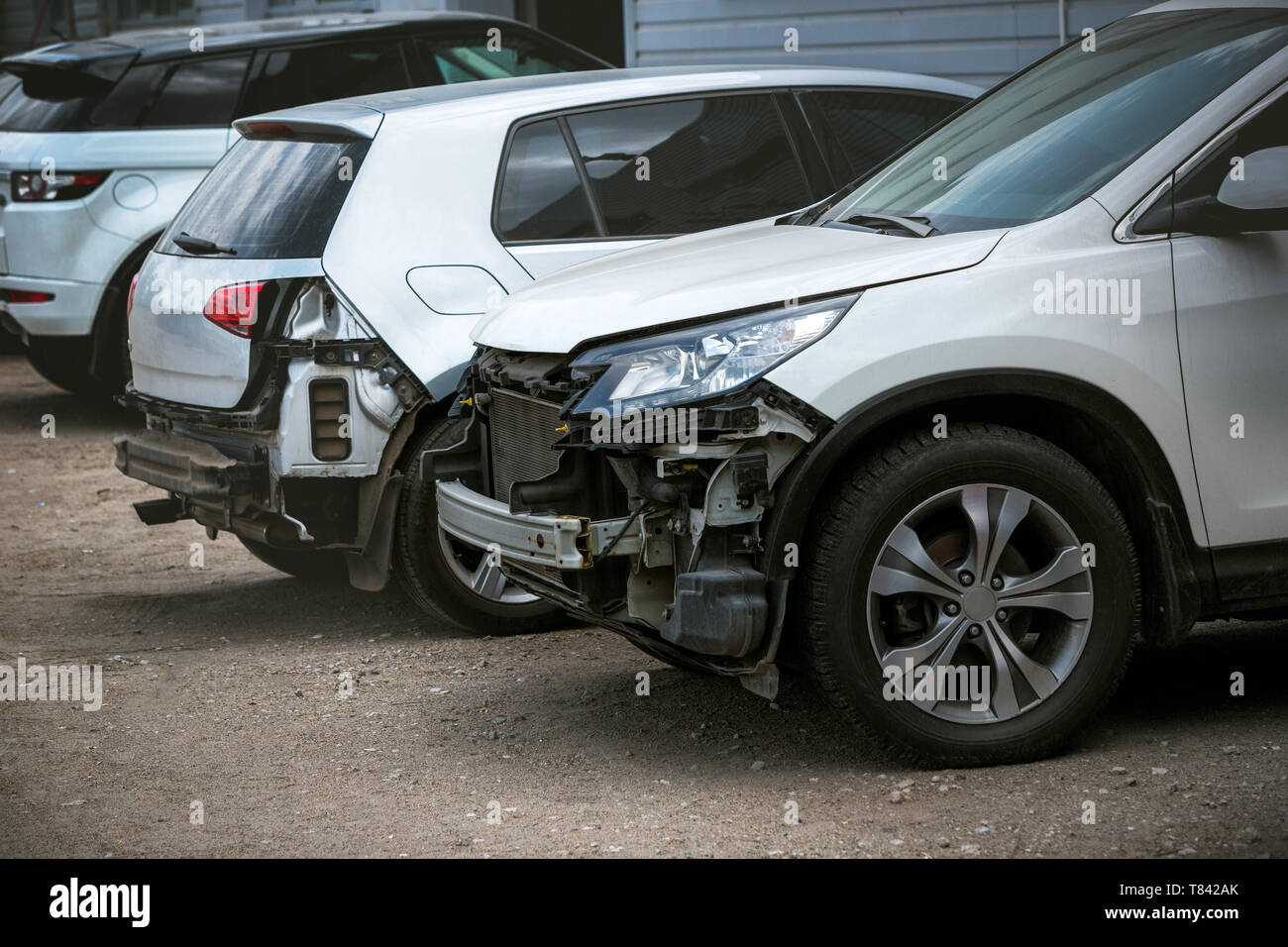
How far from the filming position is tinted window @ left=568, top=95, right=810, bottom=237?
597cm

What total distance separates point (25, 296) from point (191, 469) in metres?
5.05

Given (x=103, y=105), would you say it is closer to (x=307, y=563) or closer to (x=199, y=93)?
(x=199, y=93)

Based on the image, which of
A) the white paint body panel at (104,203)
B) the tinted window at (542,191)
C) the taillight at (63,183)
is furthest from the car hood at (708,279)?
the taillight at (63,183)

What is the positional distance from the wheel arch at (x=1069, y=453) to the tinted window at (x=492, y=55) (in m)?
6.40

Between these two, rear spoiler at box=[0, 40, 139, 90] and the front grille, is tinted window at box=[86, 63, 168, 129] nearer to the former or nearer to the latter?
rear spoiler at box=[0, 40, 139, 90]

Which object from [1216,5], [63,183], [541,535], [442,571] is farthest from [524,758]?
[63,183]

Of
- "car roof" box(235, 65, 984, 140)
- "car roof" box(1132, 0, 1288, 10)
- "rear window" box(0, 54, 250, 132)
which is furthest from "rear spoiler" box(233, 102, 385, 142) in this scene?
"rear window" box(0, 54, 250, 132)

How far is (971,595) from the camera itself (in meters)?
4.14

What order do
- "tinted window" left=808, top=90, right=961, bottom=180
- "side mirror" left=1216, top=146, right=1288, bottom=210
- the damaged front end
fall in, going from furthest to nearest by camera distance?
"tinted window" left=808, top=90, right=961, bottom=180 → "side mirror" left=1216, top=146, right=1288, bottom=210 → the damaged front end

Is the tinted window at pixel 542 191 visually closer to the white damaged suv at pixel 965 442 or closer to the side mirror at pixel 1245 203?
the white damaged suv at pixel 965 442

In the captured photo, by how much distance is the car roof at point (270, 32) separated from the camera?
9.91 meters

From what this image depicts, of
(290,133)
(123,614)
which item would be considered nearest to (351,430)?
(290,133)

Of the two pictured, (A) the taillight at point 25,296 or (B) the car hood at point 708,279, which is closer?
(B) the car hood at point 708,279

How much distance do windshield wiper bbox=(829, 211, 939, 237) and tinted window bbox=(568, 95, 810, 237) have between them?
120 centimetres
